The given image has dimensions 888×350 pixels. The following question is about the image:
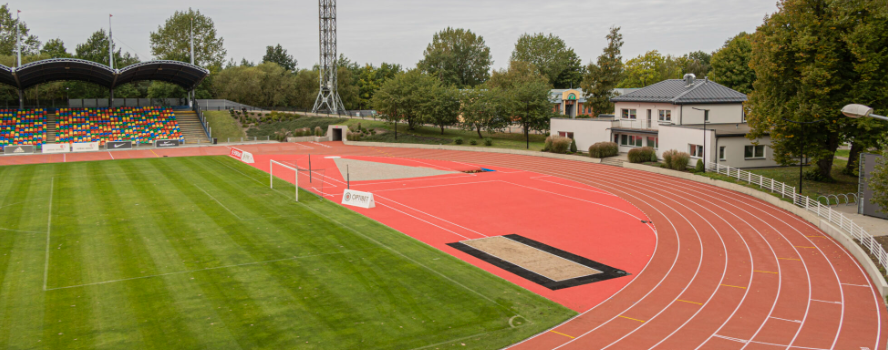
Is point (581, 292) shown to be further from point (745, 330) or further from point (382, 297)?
point (382, 297)

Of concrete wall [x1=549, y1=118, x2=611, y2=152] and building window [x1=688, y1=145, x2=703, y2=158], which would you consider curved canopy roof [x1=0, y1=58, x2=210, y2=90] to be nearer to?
concrete wall [x1=549, y1=118, x2=611, y2=152]

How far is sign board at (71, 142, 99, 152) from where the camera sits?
55.2 meters

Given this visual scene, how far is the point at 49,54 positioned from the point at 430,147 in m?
62.2

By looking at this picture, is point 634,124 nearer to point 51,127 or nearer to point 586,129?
point 586,129

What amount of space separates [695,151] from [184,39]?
91.6 metres

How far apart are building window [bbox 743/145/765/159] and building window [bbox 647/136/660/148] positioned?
281 inches

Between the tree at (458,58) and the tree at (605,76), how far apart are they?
38344mm

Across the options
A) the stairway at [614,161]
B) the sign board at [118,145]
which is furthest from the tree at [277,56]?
the stairway at [614,161]

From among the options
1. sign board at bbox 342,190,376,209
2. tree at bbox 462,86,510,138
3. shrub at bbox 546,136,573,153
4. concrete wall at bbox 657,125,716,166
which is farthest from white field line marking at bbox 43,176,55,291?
tree at bbox 462,86,510,138

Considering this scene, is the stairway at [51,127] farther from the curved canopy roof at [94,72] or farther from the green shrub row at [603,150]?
the green shrub row at [603,150]

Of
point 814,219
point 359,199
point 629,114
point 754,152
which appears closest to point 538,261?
point 359,199

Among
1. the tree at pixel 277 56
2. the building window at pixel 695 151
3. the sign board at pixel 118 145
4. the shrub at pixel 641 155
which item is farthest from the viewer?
the tree at pixel 277 56

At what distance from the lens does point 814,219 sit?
1042 inches

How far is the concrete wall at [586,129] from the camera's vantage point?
5200cm
